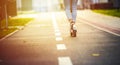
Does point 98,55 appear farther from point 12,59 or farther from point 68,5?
point 68,5

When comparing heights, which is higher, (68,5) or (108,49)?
(68,5)

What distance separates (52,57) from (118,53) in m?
1.33

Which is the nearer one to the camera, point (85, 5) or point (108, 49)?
point (108, 49)

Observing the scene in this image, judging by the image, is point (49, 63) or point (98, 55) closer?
point (49, 63)

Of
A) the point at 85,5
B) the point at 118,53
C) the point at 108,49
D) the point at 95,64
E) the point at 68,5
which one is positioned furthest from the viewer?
the point at 85,5

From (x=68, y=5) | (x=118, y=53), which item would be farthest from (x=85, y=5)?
(x=118, y=53)

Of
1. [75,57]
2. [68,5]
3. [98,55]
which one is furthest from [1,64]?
[68,5]

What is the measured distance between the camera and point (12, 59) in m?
6.45

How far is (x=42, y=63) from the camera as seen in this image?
19.2 ft

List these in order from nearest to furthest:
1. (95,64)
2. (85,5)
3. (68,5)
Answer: (95,64)
(68,5)
(85,5)

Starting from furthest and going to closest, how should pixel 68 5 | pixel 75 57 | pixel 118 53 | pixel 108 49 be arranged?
pixel 68 5, pixel 108 49, pixel 118 53, pixel 75 57

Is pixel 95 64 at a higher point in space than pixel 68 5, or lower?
lower

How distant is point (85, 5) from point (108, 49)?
56.9m

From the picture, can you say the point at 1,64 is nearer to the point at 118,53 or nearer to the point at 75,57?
the point at 75,57
